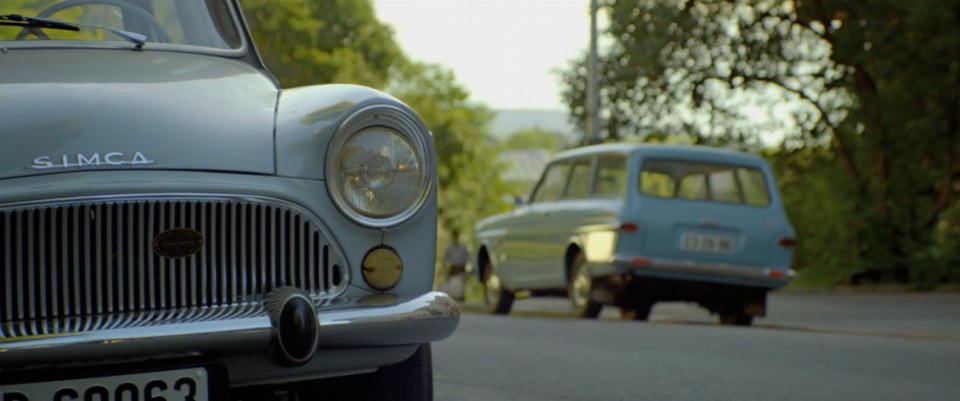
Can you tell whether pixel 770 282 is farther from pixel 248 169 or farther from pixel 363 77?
pixel 363 77

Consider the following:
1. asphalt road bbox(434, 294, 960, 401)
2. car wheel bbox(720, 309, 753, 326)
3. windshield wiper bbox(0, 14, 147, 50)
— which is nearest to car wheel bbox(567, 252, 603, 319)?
car wheel bbox(720, 309, 753, 326)

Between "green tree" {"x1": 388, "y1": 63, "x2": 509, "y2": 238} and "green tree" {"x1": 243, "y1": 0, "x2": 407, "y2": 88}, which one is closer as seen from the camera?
"green tree" {"x1": 243, "y1": 0, "x2": 407, "y2": 88}

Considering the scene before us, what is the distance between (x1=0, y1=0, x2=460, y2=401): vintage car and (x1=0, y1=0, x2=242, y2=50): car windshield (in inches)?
7.3

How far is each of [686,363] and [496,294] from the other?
9213mm

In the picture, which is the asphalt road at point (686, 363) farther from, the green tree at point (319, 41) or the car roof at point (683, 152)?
the green tree at point (319, 41)

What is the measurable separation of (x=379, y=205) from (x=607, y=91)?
24.3 meters

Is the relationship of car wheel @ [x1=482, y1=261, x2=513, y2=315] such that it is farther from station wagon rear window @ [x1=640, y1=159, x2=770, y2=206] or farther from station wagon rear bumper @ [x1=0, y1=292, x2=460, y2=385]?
station wagon rear bumper @ [x1=0, y1=292, x2=460, y2=385]

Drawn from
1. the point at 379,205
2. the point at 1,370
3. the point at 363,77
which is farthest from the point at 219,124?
the point at 363,77

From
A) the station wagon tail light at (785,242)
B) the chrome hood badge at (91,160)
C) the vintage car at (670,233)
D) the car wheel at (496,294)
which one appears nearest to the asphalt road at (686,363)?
the vintage car at (670,233)

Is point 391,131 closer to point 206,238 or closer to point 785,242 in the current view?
point 206,238

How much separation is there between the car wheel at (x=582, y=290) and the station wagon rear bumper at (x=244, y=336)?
1060 cm

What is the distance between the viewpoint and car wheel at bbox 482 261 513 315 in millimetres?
17312

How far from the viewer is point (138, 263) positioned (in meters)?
3.66

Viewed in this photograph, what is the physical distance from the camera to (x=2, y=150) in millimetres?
3664
